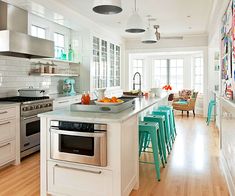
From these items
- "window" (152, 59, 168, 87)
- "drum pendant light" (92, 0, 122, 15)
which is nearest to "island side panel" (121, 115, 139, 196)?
"drum pendant light" (92, 0, 122, 15)

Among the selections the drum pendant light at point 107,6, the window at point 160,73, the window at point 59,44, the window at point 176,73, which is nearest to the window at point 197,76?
the window at point 176,73

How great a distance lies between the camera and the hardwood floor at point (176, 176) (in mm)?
2727

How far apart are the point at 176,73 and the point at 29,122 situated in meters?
6.95

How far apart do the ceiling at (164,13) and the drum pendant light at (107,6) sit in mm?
2013

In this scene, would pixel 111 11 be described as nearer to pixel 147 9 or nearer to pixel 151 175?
pixel 151 175

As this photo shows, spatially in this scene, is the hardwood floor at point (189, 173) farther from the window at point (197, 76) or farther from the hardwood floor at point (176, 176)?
the window at point (197, 76)

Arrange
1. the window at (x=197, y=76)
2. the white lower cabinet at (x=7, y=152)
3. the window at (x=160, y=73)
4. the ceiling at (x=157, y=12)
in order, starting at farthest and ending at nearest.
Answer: the window at (x=160, y=73)
the window at (x=197, y=76)
the ceiling at (x=157, y=12)
the white lower cabinet at (x=7, y=152)

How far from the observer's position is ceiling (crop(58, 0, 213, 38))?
474 cm

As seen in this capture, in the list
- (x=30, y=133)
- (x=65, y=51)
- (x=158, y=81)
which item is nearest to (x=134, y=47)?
(x=158, y=81)

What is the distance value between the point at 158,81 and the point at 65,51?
184 inches

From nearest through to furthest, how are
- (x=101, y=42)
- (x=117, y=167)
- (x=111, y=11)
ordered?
1. (x=117, y=167)
2. (x=111, y=11)
3. (x=101, y=42)

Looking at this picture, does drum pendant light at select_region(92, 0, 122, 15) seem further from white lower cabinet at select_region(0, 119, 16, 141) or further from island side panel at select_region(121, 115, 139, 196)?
white lower cabinet at select_region(0, 119, 16, 141)

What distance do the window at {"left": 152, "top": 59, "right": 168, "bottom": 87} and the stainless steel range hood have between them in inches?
238

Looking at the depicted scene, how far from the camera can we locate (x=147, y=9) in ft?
16.9
